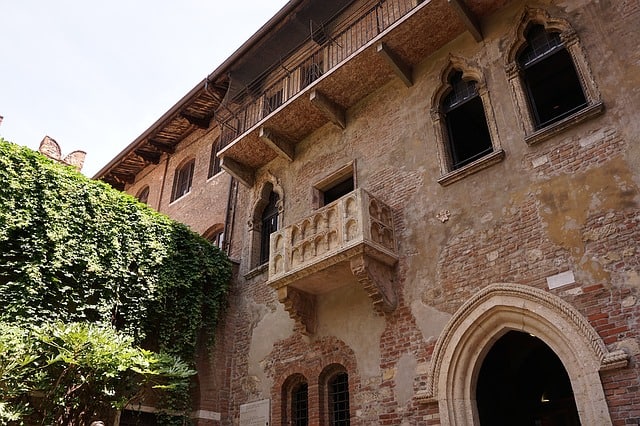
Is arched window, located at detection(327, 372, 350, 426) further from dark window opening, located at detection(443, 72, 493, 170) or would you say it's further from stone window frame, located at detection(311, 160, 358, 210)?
dark window opening, located at detection(443, 72, 493, 170)

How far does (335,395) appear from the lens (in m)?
8.71

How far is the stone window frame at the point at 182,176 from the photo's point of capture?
51.6 feet

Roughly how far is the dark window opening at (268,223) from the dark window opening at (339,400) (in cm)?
357

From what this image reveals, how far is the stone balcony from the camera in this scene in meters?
7.99

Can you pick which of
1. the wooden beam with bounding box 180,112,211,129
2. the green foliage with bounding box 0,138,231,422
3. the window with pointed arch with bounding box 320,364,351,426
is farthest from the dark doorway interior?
the wooden beam with bounding box 180,112,211,129

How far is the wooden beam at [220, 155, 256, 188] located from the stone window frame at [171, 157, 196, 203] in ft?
12.7

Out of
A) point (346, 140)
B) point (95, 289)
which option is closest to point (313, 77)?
point (346, 140)

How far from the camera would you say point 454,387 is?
690 cm

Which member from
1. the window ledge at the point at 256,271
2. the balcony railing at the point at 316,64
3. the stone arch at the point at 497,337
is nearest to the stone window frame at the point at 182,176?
the balcony railing at the point at 316,64

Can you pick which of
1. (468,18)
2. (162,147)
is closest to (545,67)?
(468,18)

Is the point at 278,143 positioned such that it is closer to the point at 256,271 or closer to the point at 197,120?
the point at 256,271

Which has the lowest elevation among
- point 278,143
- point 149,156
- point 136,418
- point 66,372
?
point 136,418

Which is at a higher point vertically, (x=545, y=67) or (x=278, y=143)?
(x=278, y=143)

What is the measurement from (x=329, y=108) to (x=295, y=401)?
18.8 ft
